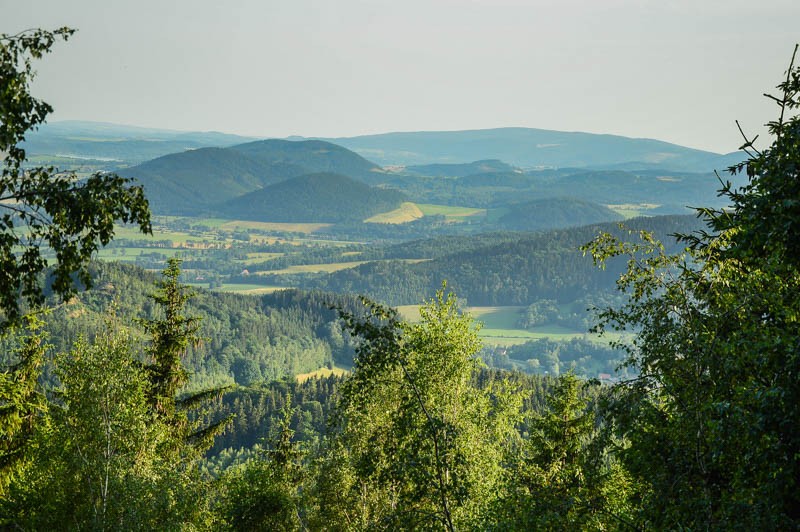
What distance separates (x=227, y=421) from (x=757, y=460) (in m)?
23.6

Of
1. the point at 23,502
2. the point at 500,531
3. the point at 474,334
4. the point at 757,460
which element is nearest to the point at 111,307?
the point at 23,502

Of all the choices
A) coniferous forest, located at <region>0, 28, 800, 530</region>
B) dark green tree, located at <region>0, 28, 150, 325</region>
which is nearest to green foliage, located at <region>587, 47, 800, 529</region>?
coniferous forest, located at <region>0, 28, 800, 530</region>

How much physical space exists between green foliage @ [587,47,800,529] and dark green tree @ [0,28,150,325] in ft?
26.0

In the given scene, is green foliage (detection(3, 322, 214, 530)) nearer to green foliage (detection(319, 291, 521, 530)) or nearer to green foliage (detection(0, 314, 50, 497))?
green foliage (detection(0, 314, 50, 497))

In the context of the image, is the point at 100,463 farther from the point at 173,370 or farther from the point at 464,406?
the point at 173,370

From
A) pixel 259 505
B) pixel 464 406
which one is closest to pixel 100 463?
pixel 259 505

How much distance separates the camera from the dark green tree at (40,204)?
31.2 ft

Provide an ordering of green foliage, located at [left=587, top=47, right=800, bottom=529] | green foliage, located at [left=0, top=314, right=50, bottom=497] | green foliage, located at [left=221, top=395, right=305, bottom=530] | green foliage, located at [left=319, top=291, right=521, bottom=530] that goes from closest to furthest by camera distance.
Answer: green foliage, located at [left=587, top=47, right=800, bottom=529] → green foliage, located at [left=319, top=291, right=521, bottom=530] → green foliage, located at [left=0, top=314, right=50, bottom=497] → green foliage, located at [left=221, top=395, right=305, bottom=530]

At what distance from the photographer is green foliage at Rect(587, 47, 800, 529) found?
7938mm

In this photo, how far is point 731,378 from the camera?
32.9ft

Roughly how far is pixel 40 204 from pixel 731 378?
9.60 m

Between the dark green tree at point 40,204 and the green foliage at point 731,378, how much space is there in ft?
26.0

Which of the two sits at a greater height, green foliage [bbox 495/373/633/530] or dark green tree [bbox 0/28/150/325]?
dark green tree [bbox 0/28/150/325]

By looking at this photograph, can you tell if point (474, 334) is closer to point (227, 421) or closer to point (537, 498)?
point (537, 498)
